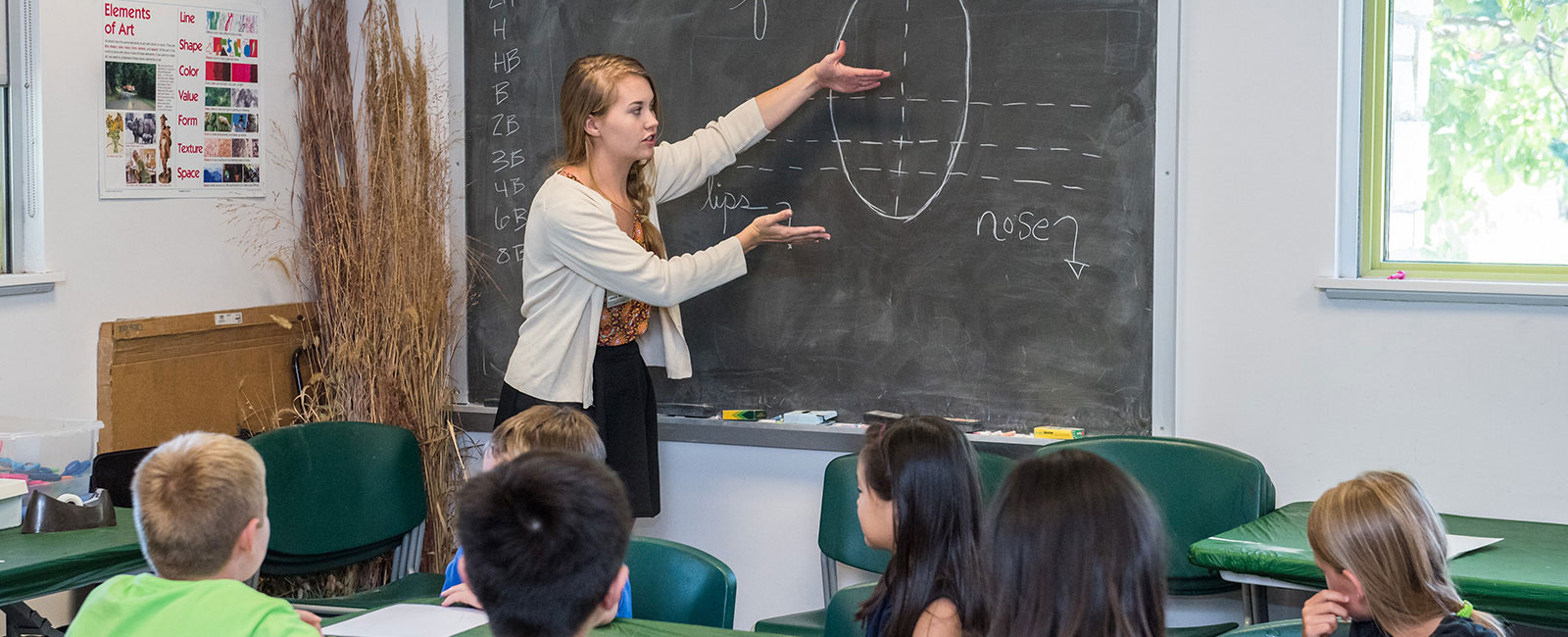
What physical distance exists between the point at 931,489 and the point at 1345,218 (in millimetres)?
1624

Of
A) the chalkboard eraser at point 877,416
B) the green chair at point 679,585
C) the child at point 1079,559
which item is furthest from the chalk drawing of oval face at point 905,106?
the child at point 1079,559

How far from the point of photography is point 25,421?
3158 mm

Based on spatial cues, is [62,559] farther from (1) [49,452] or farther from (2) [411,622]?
(2) [411,622]

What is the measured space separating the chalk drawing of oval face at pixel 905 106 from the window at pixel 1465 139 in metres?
0.98

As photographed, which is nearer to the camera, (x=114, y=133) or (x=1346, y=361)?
(x=1346, y=361)

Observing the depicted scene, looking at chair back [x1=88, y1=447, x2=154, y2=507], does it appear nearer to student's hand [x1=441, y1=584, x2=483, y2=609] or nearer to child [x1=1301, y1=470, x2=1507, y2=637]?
student's hand [x1=441, y1=584, x2=483, y2=609]

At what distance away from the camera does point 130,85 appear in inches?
141

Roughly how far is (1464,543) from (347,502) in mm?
2615

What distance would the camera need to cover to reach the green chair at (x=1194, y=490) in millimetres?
3057

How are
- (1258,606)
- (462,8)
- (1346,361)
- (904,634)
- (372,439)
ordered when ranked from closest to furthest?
(904,634) → (1258,606) → (1346,361) → (372,439) → (462,8)

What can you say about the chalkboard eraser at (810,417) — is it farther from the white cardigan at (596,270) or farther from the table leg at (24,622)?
the table leg at (24,622)

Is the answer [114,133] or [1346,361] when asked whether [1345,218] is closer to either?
[1346,361]

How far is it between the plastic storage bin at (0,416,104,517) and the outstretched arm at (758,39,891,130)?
5.97 feet

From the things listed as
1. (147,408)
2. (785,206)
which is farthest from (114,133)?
(785,206)
